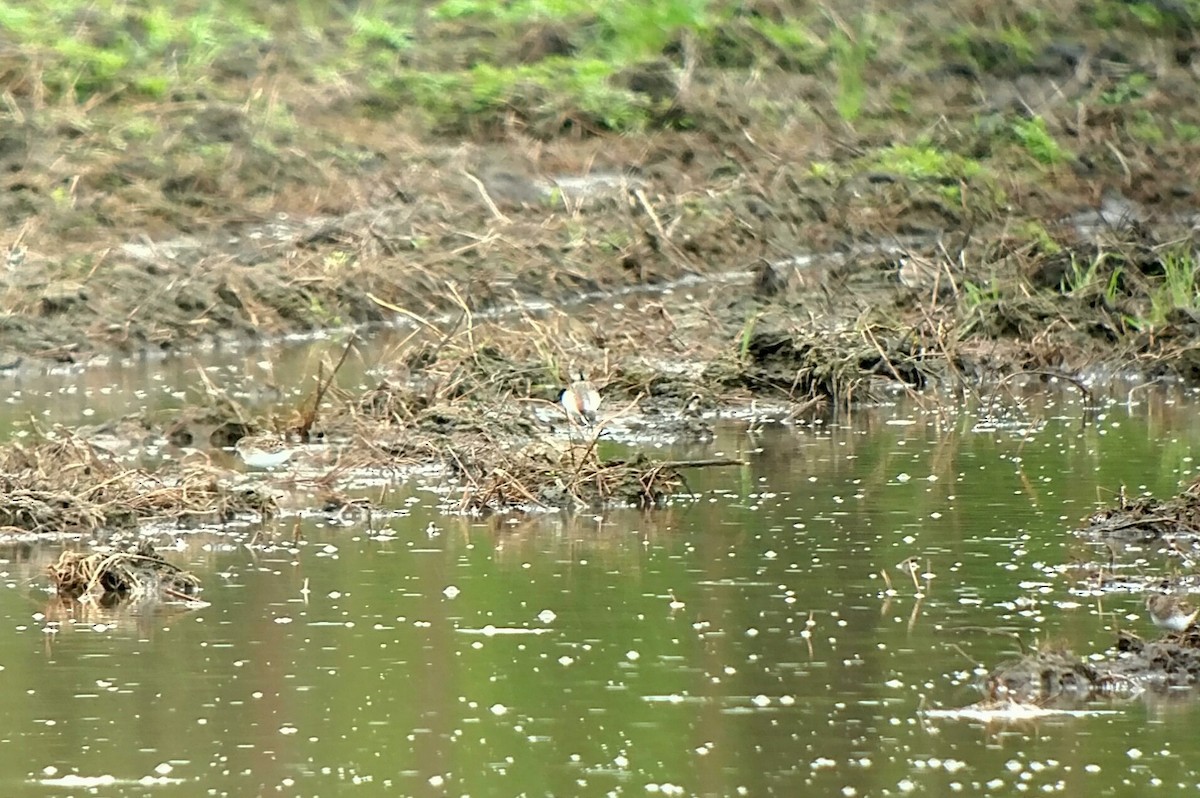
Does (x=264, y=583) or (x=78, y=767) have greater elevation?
(x=78, y=767)

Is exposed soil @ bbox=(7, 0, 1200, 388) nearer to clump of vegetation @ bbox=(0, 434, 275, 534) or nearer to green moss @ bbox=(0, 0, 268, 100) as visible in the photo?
green moss @ bbox=(0, 0, 268, 100)

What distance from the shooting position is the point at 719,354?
15.5 m

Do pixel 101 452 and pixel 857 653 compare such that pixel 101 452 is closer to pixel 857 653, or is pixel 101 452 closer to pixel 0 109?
pixel 857 653

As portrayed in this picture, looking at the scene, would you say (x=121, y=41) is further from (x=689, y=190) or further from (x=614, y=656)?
(x=614, y=656)

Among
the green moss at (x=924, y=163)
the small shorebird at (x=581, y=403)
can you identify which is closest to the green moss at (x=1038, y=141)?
the green moss at (x=924, y=163)

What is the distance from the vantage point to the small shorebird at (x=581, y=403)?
13391mm

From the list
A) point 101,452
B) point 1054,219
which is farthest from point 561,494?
point 1054,219

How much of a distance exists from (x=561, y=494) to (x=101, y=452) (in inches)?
94.9

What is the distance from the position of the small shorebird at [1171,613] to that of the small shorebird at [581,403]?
5.01 meters

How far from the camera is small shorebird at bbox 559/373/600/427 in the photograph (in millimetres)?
13391

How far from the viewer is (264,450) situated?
A: 13.1 m

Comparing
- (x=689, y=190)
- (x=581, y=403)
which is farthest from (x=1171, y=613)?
(x=689, y=190)

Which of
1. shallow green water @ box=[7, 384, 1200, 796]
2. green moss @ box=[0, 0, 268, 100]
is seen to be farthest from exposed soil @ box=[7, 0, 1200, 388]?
shallow green water @ box=[7, 384, 1200, 796]

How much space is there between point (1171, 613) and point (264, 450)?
576cm
